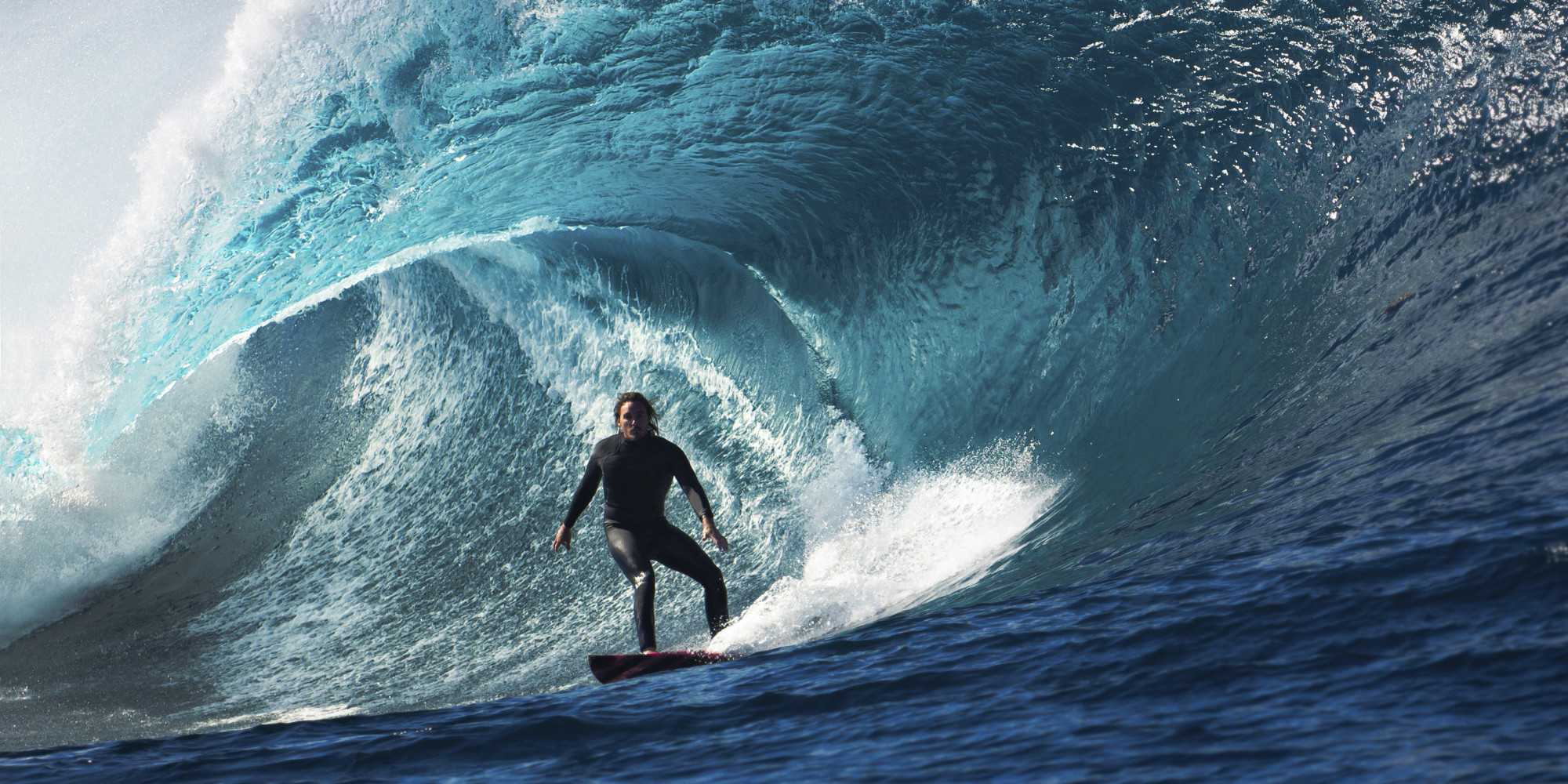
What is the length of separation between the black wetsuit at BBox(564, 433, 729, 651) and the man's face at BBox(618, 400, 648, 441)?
0.03 metres

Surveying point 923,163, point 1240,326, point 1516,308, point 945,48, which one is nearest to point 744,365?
point 923,163

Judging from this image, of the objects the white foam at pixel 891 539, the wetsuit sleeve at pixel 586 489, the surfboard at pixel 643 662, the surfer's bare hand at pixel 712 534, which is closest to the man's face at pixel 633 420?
the wetsuit sleeve at pixel 586 489

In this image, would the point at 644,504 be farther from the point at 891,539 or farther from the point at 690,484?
the point at 891,539

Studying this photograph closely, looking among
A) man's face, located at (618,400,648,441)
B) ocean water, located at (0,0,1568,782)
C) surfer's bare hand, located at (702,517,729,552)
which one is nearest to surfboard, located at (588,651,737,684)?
ocean water, located at (0,0,1568,782)

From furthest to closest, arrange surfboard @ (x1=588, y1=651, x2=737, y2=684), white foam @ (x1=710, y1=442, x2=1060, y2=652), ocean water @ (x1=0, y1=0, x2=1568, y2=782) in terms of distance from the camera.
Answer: white foam @ (x1=710, y1=442, x2=1060, y2=652)
surfboard @ (x1=588, y1=651, x2=737, y2=684)
ocean water @ (x1=0, y1=0, x2=1568, y2=782)

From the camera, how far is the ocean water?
12.5ft

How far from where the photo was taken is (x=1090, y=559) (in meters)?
4.34

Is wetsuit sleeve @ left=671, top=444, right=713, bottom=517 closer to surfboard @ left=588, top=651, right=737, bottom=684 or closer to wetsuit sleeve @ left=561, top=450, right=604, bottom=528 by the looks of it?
wetsuit sleeve @ left=561, top=450, right=604, bottom=528

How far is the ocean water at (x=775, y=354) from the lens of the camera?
149 inches

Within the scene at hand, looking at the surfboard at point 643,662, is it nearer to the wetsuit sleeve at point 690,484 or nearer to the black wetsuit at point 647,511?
the black wetsuit at point 647,511

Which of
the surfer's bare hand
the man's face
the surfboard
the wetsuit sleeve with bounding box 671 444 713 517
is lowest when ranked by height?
the surfboard

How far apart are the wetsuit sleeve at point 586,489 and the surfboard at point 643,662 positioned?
98 centimetres

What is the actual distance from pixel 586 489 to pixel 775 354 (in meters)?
3.42

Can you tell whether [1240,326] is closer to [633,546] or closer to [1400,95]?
[1400,95]
